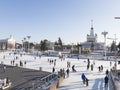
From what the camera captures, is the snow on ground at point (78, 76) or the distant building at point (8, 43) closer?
the snow on ground at point (78, 76)

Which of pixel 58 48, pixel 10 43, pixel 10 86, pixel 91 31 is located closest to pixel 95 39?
pixel 91 31

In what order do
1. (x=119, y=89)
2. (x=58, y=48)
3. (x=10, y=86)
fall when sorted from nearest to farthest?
1. (x=119, y=89)
2. (x=10, y=86)
3. (x=58, y=48)

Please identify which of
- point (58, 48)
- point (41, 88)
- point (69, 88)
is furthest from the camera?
point (58, 48)

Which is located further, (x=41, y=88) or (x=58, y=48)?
(x=58, y=48)

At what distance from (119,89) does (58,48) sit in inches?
3811

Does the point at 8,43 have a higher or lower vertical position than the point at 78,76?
higher

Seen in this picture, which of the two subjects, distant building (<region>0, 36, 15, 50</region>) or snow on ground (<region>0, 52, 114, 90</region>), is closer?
snow on ground (<region>0, 52, 114, 90</region>)

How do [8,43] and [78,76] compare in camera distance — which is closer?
[78,76]

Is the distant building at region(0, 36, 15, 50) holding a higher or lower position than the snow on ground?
higher

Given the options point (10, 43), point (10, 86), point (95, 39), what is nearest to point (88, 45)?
point (95, 39)

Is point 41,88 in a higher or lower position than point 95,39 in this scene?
lower

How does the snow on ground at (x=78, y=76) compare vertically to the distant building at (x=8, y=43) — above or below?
below

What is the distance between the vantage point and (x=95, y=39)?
124 meters

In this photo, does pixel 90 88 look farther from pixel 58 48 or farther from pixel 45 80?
pixel 58 48
